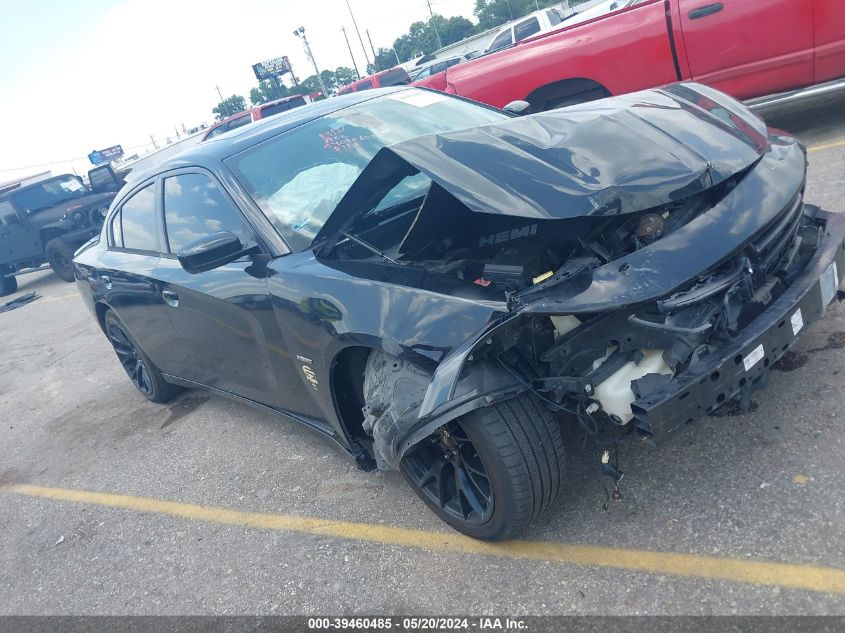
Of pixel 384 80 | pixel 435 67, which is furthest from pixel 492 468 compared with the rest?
pixel 435 67

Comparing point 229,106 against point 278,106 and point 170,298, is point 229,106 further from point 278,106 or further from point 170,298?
point 170,298

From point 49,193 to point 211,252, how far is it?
462 inches

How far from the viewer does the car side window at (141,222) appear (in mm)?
4020

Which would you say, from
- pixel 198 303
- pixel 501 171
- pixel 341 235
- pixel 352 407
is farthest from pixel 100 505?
pixel 501 171

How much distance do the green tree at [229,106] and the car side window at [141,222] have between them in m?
77.1

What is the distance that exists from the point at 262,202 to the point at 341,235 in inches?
19.4

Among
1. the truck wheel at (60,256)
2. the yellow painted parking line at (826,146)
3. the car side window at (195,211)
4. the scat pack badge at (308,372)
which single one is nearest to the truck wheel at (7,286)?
the truck wheel at (60,256)

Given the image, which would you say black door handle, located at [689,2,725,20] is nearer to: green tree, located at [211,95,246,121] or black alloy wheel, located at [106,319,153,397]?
black alloy wheel, located at [106,319,153,397]

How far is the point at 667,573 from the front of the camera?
2.21 meters

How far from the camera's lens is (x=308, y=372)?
299 centimetres

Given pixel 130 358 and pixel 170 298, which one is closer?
pixel 170 298

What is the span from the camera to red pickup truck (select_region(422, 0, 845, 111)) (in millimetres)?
5297

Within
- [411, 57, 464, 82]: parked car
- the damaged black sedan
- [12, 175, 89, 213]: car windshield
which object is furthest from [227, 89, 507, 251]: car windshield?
[411, 57, 464, 82]: parked car

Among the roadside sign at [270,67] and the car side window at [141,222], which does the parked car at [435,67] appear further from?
the roadside sign at [270,67]
